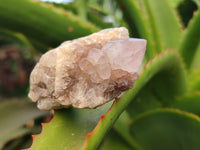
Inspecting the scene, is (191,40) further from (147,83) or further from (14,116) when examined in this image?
(14,116)

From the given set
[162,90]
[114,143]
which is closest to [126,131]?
[114,143]

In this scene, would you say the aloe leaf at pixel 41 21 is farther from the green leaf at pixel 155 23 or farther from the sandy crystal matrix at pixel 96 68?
the sandy crystal matrix at pixel 96 68

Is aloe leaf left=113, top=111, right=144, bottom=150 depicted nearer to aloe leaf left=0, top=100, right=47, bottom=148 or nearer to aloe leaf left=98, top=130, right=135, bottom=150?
aloe leaf left=98, top=130, right=135, bottom=150

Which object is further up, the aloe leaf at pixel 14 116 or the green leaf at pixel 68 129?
the green leaf at pixel 68 129

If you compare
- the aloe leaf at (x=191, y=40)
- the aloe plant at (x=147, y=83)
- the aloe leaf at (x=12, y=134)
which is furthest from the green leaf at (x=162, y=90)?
the aloe leaf at (x=12, y=134)

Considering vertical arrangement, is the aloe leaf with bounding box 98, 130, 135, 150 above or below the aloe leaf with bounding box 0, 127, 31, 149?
below

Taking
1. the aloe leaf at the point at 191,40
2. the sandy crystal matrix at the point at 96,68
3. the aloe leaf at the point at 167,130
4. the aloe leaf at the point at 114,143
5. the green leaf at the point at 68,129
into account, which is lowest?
the aloe leaf at the point at 114,143

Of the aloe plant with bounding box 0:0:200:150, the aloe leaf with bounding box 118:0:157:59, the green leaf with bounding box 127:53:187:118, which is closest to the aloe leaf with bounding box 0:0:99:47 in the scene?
the aloe plant with bounding box 0:0:200:150
